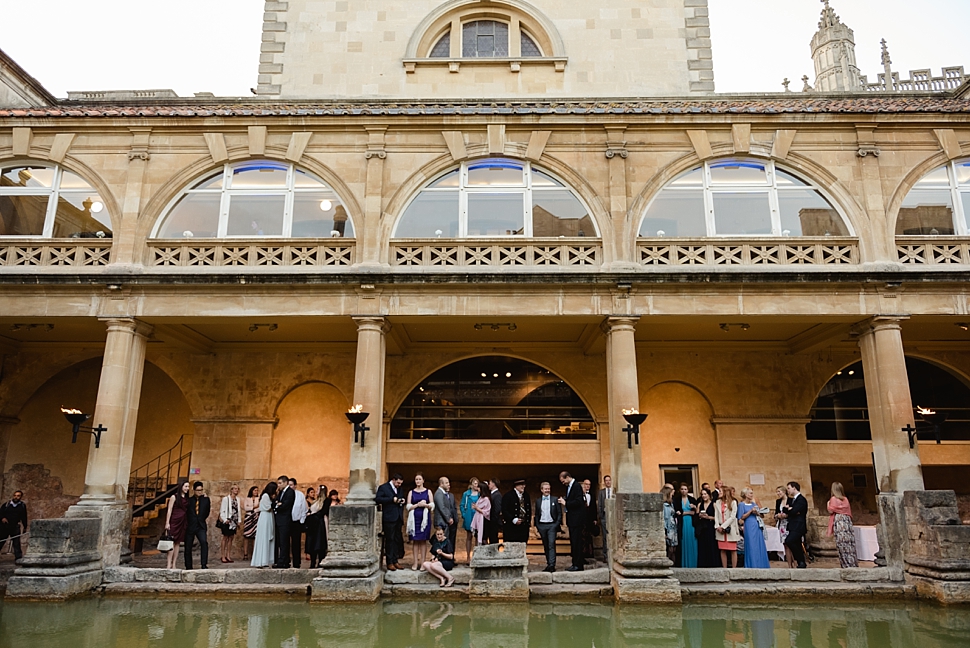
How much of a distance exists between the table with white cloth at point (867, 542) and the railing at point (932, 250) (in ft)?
17.8

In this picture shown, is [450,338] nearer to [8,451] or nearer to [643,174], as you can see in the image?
[643,174]

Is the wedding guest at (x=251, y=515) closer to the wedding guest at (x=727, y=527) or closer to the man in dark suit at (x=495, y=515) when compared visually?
the man in dark suit at (x=495, y=515)

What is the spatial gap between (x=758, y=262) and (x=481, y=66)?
31.6 feet

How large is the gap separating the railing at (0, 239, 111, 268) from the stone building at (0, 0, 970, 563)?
Answer: 0.06m

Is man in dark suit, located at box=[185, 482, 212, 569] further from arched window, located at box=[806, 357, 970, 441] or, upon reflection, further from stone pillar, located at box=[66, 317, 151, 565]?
arched window, located at box=[806, 357, 970, 441]

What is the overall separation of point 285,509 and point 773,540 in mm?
9543

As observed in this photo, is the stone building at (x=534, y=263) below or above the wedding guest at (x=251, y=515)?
above

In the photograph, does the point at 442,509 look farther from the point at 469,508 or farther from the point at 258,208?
the point at 258,208

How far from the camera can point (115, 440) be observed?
12.5 metres

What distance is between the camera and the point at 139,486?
58.5ft

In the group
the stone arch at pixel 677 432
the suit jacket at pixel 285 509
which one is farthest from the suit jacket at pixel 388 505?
the stone arch at pixel 677 432

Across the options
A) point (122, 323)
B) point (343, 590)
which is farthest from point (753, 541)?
point (122, 323)

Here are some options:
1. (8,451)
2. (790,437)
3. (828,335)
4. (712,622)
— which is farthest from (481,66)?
(8,451)

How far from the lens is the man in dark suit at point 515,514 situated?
12.2 metres
